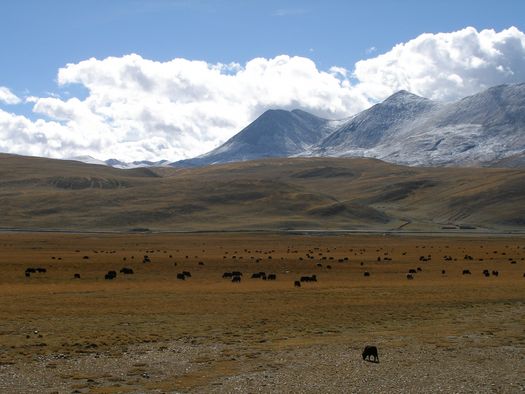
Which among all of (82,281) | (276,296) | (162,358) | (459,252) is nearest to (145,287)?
(82,281)

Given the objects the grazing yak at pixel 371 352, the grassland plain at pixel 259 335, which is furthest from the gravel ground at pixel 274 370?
the grazing yak at pixel 371 352

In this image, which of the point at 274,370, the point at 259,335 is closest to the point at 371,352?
the point at 274,370

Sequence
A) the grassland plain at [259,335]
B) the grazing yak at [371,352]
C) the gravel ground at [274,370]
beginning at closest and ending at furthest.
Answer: the gravel ground at [274,370] → the grassland plain at [259,335] → the grazing yak at [371,352]

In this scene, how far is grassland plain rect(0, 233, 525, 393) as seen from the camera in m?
19.5

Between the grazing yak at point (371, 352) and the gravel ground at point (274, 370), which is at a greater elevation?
the grazing yak at point (371, 352)

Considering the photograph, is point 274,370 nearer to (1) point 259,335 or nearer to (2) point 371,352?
(2) point 371,352

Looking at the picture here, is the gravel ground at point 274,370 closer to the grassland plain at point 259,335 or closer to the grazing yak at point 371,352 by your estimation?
the grassland plain at point 259,335

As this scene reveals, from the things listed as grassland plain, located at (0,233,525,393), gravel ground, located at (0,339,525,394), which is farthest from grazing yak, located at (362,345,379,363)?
grassland plain, located at (0,233,525,393)

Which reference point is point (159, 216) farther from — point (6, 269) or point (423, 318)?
point (423, 318)

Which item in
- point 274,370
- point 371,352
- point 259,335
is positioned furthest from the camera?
point 259,335

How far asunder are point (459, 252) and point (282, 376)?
266ft

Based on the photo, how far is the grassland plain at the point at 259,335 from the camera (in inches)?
768

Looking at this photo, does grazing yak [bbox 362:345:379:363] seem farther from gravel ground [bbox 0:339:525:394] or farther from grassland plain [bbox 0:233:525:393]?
grassland plain [bbox 0:233:525:393]

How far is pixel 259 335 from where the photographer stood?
26.9 m
